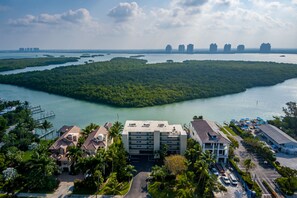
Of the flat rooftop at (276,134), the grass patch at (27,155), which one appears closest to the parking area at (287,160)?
the flat rooftop at (276,134)

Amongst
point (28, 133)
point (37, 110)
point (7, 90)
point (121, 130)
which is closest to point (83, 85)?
point (37, 110)

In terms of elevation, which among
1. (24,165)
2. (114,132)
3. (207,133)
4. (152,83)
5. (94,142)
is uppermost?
(152,83)

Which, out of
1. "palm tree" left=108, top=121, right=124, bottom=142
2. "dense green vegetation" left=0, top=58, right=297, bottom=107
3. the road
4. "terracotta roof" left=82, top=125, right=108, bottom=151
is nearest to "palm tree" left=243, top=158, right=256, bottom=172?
the road

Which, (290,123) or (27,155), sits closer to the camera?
(27,155)

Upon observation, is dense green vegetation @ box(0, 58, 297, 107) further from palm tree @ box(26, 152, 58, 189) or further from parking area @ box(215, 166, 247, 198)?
parking area @ box(215, 166, 247, 198)

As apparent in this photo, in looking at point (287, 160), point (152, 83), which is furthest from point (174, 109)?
point (287, 160)

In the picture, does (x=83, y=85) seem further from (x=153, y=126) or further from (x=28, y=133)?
(x=153, y=126)

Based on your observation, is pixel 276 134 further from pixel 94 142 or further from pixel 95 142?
pixel 94 142
